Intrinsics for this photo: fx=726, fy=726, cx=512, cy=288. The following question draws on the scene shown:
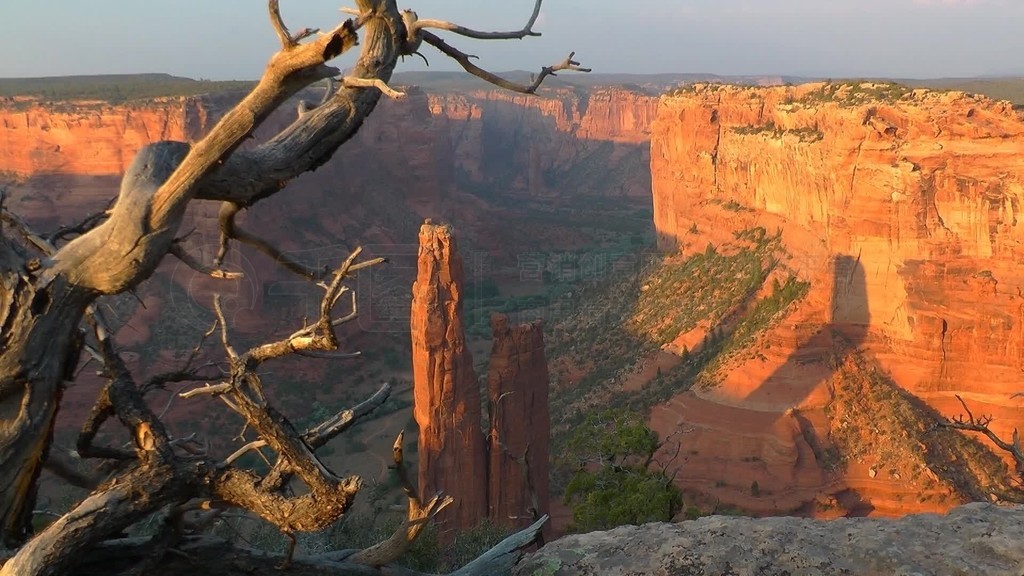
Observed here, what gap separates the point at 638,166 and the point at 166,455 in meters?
109

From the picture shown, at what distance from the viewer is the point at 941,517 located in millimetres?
5398

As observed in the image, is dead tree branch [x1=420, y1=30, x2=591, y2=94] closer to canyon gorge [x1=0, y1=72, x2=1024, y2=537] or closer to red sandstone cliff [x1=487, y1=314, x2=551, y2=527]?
canyon gorge [x1=0, y1=72, x2=1024, y2=537]

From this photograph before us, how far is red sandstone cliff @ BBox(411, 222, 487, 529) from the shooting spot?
71.1 ft

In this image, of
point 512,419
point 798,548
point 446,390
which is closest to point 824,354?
→ point 512,419

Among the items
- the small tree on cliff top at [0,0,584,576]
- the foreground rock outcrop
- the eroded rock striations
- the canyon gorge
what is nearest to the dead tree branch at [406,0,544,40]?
the small tree on cliff top at [0,0,584,576]

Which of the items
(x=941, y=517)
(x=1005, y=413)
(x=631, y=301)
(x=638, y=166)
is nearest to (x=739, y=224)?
(x=631, y=301)

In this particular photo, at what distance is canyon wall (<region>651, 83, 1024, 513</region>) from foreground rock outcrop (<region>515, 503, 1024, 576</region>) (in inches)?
729

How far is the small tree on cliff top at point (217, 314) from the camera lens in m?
3.18

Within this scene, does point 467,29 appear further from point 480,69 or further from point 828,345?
point 828,345

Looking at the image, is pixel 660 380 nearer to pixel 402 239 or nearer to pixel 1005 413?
pixel 1005 413

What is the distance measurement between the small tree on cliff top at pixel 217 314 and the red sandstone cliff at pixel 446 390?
18.0 metres

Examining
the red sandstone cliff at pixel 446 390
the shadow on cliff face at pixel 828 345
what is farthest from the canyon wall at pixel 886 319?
the red sandstone cliff at pixel 446 390

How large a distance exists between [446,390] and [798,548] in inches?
702

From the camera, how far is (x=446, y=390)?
72.8 ft
